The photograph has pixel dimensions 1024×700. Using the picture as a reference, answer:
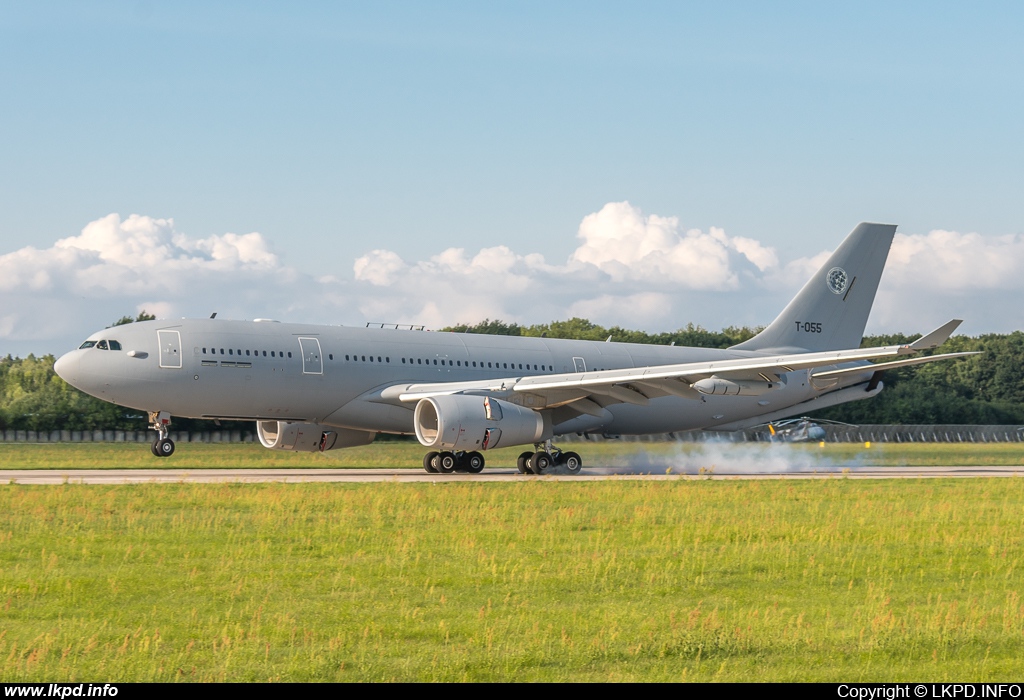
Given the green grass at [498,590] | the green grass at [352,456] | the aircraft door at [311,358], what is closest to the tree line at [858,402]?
the green grass at [352,456]

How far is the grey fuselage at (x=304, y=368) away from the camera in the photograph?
1148 inches

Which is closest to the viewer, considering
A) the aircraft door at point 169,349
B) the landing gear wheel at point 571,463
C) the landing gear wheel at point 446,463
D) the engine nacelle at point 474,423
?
the engine nacelle at point 474,423

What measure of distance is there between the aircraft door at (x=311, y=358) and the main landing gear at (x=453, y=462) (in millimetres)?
3713

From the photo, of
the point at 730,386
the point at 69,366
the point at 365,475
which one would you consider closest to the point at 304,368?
the point at 365,475

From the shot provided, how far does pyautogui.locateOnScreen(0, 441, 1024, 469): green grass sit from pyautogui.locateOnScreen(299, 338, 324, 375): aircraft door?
4.56m

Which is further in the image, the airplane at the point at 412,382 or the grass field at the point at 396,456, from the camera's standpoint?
the grass field at the point at 396,456

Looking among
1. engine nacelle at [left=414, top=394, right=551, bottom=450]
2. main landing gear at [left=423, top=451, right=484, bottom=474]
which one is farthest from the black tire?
main landing gear at [left=423, top=451, right=484, bottom=474]

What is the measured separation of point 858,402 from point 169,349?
166 feet

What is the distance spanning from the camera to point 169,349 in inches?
1148

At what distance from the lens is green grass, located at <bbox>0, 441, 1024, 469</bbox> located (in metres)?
34.6

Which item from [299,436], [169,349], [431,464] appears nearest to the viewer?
[169,349]

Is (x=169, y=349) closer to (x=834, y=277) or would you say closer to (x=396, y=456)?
(x=396, y=456)

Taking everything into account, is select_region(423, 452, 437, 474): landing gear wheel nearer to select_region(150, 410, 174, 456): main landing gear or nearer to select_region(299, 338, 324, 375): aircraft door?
select_region(299, 338, 324, 375): aircraft door

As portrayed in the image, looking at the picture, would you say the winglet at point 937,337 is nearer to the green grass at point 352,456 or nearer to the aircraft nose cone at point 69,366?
the green grass at point 352,456
